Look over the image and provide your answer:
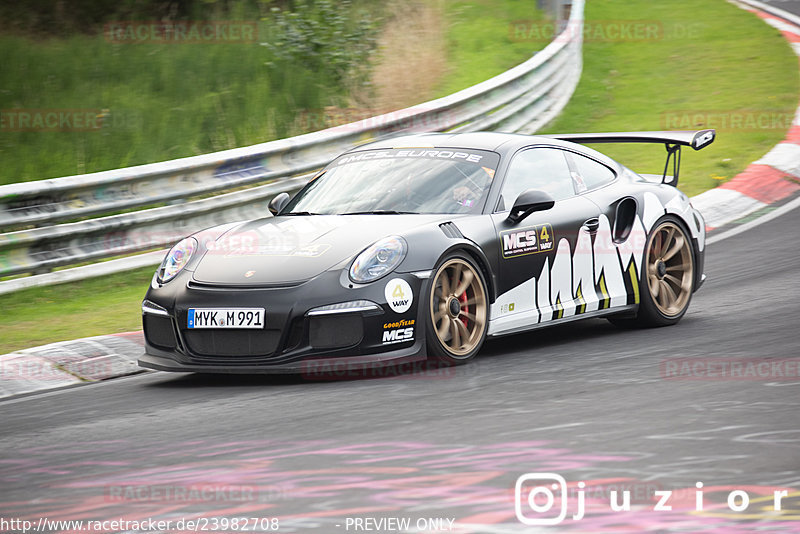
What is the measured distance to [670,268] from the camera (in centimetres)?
786

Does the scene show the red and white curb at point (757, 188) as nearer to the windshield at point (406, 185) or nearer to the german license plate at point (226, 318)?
the windshield at point (406, 185)

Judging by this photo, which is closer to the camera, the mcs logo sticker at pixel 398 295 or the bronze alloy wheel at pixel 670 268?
the mcs logo sticker at pixel 398 295

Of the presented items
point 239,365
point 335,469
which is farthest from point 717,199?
point 335,469

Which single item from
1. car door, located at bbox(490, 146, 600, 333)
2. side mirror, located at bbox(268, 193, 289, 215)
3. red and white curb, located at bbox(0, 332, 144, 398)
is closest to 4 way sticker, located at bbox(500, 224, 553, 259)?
car door, located at bbox(490, 146, 600, 333)

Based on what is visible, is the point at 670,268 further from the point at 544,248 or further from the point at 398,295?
the point at 398,295

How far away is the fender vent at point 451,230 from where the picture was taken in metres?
6.41

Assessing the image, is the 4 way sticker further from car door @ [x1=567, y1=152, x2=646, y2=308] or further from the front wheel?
car door @ [x1=567, y1=152, x2=646, y2=308]

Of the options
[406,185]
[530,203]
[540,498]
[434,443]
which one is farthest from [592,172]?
[540,498]

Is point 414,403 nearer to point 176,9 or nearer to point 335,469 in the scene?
point 335,469

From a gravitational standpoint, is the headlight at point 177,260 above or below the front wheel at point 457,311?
above

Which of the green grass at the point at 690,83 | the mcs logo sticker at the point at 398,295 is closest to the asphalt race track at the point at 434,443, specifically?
the mcs logo sticker at the point at 398,295

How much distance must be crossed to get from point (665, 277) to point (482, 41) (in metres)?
10.1

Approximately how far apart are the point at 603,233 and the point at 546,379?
173 cm

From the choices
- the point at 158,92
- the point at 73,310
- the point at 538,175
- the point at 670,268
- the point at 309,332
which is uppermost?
the point at 538,175
